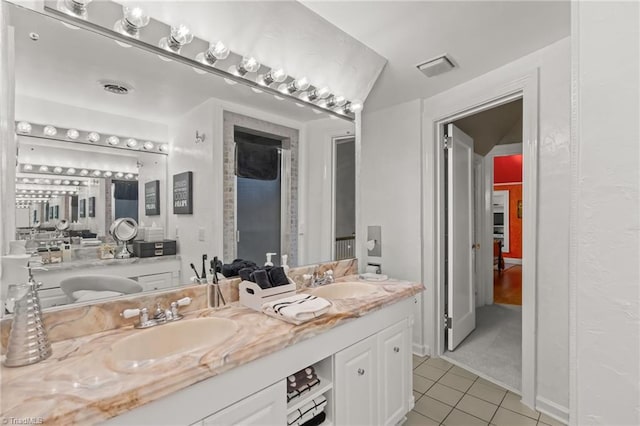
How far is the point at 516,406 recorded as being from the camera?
6.92ft

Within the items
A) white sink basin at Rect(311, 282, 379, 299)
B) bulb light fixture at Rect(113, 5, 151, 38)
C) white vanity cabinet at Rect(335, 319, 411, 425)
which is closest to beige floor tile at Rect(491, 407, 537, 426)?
white vanity cabinet at Rect(335, 319, 411, 425)

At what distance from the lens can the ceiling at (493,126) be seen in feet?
11.2

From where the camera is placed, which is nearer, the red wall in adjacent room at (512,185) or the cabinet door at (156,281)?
the cabinet door at (156,281)

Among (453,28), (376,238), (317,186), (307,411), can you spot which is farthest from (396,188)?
(307,411)

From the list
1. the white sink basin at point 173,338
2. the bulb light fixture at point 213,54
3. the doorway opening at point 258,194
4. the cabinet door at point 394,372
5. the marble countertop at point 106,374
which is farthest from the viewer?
the doorway opening at point 258,194

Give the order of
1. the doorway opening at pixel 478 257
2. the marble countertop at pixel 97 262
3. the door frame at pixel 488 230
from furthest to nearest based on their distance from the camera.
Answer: the door frame at pixel 488 230, the doorway opening at pixel 478 257, the marble countertop at pixel 97 262

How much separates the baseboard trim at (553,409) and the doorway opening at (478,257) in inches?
8.4

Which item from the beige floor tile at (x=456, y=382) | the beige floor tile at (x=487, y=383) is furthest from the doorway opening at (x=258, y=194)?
the beige floor tile at (x=487, y=383)

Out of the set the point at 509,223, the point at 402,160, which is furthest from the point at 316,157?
the point at 509,223

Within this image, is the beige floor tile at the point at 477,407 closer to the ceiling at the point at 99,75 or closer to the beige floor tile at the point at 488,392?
the beige floor tile at the point at 488,392

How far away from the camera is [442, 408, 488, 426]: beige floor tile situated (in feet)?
6.36

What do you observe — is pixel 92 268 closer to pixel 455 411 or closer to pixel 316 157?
pixel 316 157

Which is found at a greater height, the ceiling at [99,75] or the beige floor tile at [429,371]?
the ceiling at [99,75]

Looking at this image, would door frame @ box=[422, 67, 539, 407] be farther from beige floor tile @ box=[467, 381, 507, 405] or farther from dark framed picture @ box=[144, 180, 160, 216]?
dark framed picture @ box=[144, 180, 160, 216]
